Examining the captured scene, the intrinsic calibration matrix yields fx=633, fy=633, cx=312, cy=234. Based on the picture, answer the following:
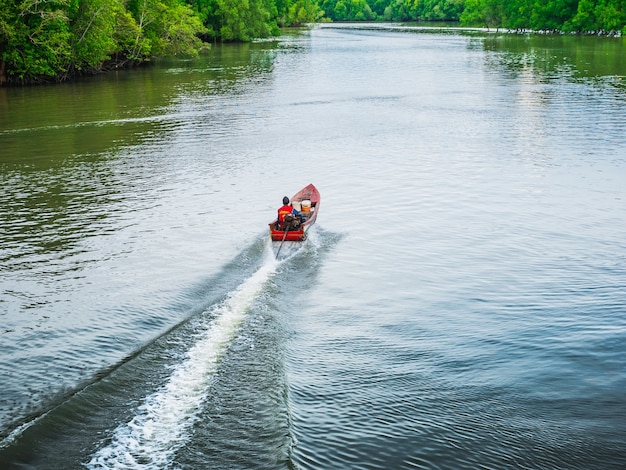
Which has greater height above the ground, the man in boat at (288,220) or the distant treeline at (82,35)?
the distant treeline at (82,35)

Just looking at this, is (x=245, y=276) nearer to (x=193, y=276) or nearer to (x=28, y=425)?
(x=193, y=276)

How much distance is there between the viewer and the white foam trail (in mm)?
9391

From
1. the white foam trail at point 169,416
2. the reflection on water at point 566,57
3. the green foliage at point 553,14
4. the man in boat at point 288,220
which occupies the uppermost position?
the green foliage at point 553,14

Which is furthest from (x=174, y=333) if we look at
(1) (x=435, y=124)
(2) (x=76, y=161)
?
(1) (x=435, y=124)

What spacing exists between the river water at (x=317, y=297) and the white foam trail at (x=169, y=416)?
44mm

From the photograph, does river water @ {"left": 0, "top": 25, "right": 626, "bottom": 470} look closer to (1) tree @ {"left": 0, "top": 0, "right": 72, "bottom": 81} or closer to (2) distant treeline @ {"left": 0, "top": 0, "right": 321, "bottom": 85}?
(1) tree @ {"left": 0, "top": 0, "right": 72, "bottom": 81}

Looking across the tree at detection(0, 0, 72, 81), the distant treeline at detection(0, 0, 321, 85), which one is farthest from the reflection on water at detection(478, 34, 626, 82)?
the tree at detection(0, 0, 72, 81)

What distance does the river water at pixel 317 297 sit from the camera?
10.1m

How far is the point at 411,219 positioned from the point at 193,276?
9.07 m

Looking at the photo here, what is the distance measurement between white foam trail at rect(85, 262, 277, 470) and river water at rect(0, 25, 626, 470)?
4cm

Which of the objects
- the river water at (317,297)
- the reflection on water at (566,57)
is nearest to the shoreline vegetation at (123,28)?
the river water at (317,297)

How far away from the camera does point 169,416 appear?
1052cm

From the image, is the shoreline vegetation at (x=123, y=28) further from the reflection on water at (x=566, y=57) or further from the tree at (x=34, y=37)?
the reflection on water at (x=566, y=57)

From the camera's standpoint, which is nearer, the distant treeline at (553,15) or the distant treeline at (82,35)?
the distant treeline at (82,35)
